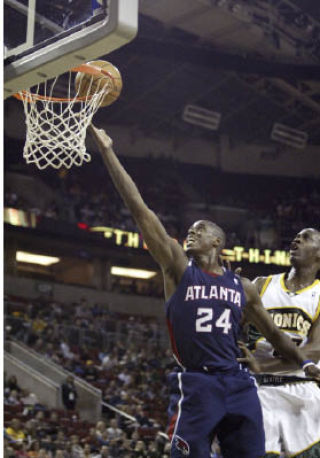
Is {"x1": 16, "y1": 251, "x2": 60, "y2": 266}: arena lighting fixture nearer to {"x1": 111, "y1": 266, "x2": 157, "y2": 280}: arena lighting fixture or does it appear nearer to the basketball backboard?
{"x1": 111, "y1": 266, "x2": 157, "y2": 280}: arena lighting fixture

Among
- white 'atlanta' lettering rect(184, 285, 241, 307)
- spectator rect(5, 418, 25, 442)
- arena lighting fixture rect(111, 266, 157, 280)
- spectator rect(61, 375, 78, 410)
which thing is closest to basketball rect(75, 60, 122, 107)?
white 'atlanta' lettering rect(184, 285, 241, 307)

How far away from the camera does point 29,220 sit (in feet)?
74.9

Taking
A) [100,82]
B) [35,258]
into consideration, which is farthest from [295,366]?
[35,258]

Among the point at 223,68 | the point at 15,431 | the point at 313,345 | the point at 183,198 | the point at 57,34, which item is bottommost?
the point at 15,431

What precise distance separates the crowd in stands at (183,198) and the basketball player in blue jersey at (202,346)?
745 inches

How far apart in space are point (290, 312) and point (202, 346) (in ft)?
4.02

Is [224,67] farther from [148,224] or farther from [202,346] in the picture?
[202,346]

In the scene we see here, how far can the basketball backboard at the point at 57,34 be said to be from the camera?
4.07 metres

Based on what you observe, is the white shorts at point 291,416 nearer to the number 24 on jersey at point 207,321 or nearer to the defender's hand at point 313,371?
the defender's hand at point 313,371

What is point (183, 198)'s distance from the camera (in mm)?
26578

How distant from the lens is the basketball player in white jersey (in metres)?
5.05

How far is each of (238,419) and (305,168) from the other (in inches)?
934

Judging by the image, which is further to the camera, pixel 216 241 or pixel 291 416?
pixel 291 416

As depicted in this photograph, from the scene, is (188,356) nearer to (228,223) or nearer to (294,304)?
(294,304)
